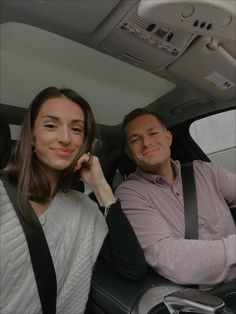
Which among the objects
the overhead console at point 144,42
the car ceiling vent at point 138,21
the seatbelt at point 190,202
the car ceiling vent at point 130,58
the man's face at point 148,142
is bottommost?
the seatbelt at point 190,202

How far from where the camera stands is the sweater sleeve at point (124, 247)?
1237 mm

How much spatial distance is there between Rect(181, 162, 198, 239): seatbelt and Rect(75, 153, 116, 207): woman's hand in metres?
0.42

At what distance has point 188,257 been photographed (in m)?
1.24

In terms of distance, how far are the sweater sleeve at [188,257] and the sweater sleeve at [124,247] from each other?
0.24ft

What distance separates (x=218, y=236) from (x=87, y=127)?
0.79 m

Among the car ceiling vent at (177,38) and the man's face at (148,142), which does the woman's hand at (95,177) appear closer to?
the man's face at (148,142)

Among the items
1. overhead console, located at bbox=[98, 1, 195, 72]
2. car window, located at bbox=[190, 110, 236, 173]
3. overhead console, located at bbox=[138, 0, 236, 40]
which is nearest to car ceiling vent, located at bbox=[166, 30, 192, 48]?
overhead console, located at bbox=[98, 1, 195, 72]

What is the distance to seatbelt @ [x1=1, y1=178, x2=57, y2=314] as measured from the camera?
3.52 feet

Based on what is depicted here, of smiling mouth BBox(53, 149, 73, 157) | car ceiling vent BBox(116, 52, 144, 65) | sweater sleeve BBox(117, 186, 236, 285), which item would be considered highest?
car ceiling vent BBox(116, 52, 144, 65)

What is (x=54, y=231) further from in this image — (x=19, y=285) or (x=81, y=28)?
(x=81, y=28)

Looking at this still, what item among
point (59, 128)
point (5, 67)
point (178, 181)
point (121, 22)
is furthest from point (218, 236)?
point (5, 67)

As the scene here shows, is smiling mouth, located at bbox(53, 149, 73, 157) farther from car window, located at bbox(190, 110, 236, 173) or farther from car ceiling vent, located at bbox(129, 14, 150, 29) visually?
car window, located at bbox(190, 110, 236, 173)

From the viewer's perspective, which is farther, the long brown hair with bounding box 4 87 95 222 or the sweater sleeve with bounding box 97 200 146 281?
the sweater sleeve with bounding box 97 200 146 281

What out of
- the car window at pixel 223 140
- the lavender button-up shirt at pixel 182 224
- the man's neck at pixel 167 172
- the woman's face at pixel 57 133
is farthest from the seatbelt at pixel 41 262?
the car window at pixel 223 140
